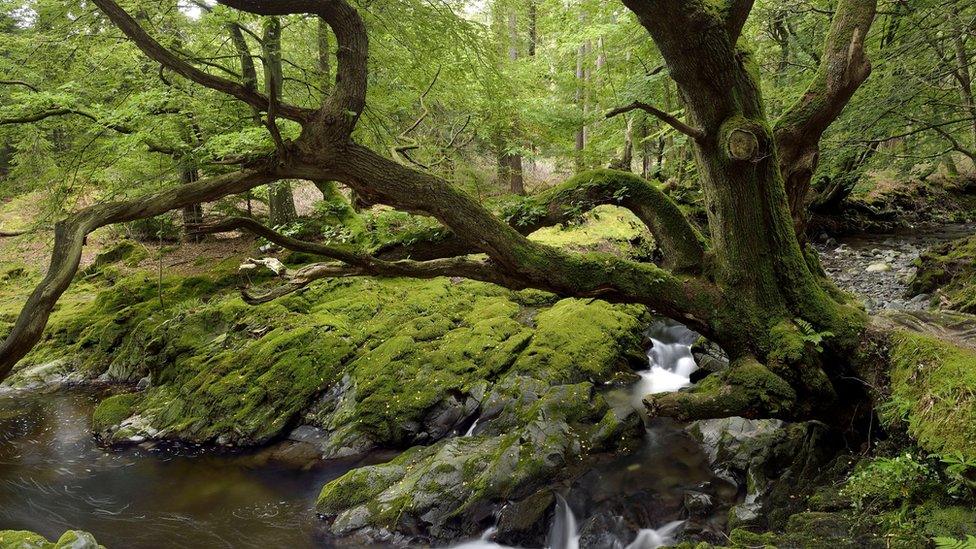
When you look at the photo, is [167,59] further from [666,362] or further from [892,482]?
[666,362]

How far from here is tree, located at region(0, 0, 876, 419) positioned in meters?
4.08

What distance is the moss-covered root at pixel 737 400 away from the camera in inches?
168

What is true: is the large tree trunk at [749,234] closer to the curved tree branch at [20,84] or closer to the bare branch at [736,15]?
the bare branch at [736,15]

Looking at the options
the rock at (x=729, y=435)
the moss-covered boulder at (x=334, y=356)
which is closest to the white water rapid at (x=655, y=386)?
the moss-covered boulder at (x=334, y=356)

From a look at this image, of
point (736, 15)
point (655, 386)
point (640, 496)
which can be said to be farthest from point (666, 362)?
point (736, 15)

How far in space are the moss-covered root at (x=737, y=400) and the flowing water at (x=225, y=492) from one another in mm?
1376

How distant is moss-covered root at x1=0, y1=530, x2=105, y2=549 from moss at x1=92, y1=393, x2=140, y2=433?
13.8 ft

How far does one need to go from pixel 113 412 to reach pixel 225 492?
3057 mm

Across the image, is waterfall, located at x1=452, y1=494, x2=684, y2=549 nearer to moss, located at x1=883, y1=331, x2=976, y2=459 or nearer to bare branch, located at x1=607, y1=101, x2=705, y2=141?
moss, located at x1=883, y1=331, x2=976, y2=459

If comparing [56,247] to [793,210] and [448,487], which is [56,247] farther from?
[793,210]

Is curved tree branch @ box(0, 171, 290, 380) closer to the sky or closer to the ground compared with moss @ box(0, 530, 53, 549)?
closer to the sky

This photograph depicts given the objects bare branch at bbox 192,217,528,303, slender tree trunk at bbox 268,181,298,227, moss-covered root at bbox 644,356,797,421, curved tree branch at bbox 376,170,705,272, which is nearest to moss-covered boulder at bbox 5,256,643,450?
slender tree trunk at bbox 268,181,298,227

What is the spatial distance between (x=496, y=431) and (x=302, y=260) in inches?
255

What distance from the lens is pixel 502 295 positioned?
9734mm
